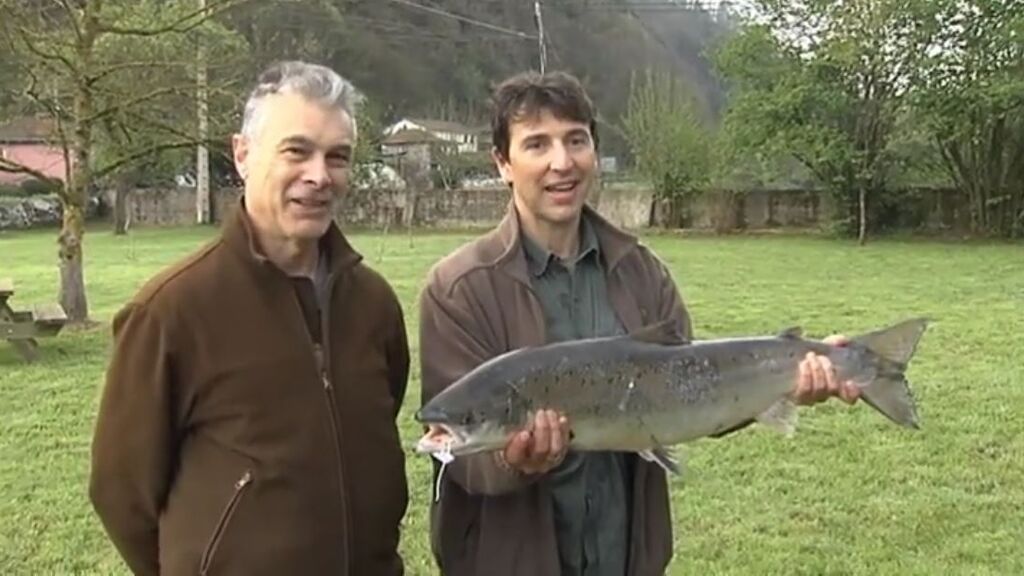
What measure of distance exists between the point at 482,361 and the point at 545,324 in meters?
0.18

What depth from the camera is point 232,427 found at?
8.13 ft

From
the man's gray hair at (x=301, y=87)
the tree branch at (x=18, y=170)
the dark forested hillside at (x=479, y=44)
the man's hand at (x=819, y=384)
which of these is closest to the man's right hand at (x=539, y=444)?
the man's hand at (x=819, y=384)

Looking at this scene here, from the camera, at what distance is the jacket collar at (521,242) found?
279 cm

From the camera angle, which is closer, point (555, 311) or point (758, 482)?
point (555, 311)

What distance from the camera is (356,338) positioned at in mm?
2643

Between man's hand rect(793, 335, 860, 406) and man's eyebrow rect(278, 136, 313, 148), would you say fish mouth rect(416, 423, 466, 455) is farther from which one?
man's hand rect(793, 335, 860, 406)

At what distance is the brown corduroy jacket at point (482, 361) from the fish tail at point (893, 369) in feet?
1.59

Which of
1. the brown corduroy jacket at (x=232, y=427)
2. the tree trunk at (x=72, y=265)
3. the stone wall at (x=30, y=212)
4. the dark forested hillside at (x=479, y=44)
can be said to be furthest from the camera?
the dark forested hillside at (x=479, y=44)

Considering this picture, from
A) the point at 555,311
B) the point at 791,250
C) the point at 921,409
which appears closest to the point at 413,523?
the point at 555,311

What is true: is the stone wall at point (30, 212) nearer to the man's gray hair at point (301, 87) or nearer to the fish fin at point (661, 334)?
the man's gray hair at point (301, 87)

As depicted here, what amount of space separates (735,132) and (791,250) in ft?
24.6

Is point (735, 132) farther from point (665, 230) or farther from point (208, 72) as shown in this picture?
point (208, 72)

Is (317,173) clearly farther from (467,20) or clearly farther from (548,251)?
(467,20)

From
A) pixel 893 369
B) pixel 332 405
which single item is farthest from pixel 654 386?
pixel 332 405
